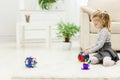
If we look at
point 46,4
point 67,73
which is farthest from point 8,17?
point 67,73

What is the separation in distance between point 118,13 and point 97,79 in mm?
2460

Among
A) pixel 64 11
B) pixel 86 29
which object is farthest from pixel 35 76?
pixel 64 11

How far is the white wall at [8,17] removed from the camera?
5.96m

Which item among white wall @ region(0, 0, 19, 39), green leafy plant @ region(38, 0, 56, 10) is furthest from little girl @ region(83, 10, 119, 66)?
white wall @ region(0, 0, 19, 39)

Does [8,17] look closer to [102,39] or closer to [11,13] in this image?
[11,13]

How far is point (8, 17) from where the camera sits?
602 cm

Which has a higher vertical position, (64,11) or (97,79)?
(64,11)

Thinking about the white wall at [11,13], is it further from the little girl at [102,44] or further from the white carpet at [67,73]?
the white carpet at [67,73]

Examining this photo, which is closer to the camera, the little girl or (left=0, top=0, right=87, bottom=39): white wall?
the little girl

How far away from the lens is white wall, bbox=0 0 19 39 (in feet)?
19.5

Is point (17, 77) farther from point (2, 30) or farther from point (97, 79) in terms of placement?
point (2, 30)

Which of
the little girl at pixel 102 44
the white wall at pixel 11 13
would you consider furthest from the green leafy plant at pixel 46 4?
the little girl at pixel 102 44

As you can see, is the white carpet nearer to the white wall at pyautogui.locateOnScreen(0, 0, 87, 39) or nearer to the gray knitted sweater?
the gray knitted sweater

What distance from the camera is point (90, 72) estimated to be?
2.79m
